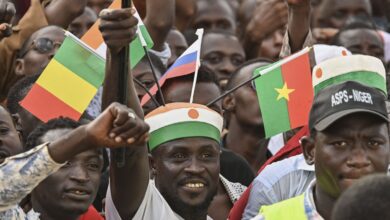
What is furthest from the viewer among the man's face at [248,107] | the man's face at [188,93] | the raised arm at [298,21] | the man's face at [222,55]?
the man's face at [222,55]

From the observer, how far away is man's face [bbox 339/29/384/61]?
991 cm

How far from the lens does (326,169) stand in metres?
5.87

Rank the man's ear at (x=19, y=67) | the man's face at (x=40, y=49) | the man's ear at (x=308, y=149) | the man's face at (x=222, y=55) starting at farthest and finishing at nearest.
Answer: the man's face at (x=222, y=55), the man's ear at (x=19, y=67), the man's face at (x=40, y=49), the man's ear at (x=308, y=149)

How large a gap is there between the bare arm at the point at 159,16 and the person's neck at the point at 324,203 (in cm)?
300

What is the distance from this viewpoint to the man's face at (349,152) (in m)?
5.82

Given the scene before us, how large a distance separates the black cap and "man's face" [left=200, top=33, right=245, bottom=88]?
176 inches

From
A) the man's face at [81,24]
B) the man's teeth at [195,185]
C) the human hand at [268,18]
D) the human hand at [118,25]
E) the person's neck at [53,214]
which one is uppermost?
the human hand at [268,18]

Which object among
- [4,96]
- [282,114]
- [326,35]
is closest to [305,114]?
[282,114]

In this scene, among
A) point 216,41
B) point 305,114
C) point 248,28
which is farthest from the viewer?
point 248,28

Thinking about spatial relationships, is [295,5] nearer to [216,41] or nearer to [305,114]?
[305,114]

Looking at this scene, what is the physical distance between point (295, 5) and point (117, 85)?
2.20m

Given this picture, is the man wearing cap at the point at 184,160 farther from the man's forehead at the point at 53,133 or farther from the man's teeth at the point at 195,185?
the man's forehead at the point at 53,133

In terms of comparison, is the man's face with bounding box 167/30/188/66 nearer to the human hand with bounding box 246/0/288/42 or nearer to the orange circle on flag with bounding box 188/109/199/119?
the human hand with bounding box 246/0/288/42

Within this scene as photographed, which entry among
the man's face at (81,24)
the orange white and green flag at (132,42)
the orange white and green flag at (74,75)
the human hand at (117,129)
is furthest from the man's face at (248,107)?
the human hand at (117,129)
